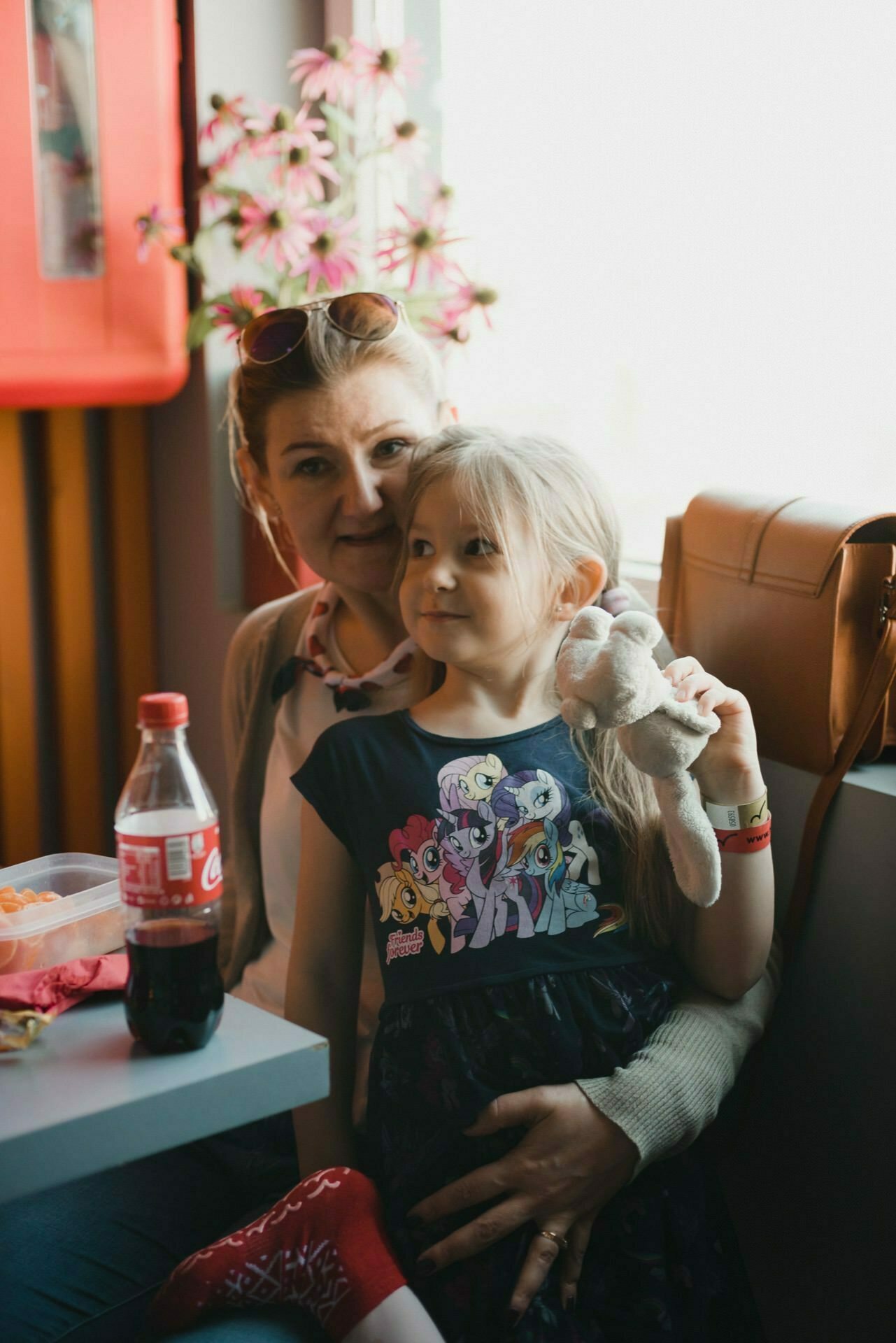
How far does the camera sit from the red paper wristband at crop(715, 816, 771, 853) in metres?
1.01

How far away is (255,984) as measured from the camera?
1390 mm

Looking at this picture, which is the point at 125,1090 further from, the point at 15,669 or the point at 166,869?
the point at 15,669

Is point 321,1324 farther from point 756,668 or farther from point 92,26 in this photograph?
point 92,26

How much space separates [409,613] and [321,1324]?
59cm

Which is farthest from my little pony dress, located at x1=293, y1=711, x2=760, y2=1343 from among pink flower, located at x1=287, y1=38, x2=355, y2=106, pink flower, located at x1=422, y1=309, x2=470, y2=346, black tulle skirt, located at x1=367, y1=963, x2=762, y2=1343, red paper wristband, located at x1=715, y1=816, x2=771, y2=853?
pink flower, located at x1=287, y1=38, x2=355, y2=106

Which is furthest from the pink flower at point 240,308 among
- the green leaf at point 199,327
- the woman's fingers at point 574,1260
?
the woman's fingers at point 574,1260

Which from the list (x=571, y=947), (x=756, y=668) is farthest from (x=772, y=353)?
(x=571, y=947)

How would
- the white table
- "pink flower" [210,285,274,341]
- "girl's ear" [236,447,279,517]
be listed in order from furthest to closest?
"pink flower" [210,285,274,341], "girl's ear" [236,447,279,517], the white table

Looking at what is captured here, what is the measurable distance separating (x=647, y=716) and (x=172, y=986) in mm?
388

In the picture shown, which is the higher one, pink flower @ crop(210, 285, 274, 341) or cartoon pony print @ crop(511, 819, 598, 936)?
pink flower @ crop(210, 285, 274, 341)

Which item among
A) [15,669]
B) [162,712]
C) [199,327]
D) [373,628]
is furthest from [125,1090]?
[15,669]

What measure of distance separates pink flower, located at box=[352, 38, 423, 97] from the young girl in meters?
0.72

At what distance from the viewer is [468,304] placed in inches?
62.1

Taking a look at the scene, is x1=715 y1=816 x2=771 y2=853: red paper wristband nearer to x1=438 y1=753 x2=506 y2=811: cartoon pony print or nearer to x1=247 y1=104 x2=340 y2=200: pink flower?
x1=438 y1=753 x2=506 y2=811: cartoon pony print
